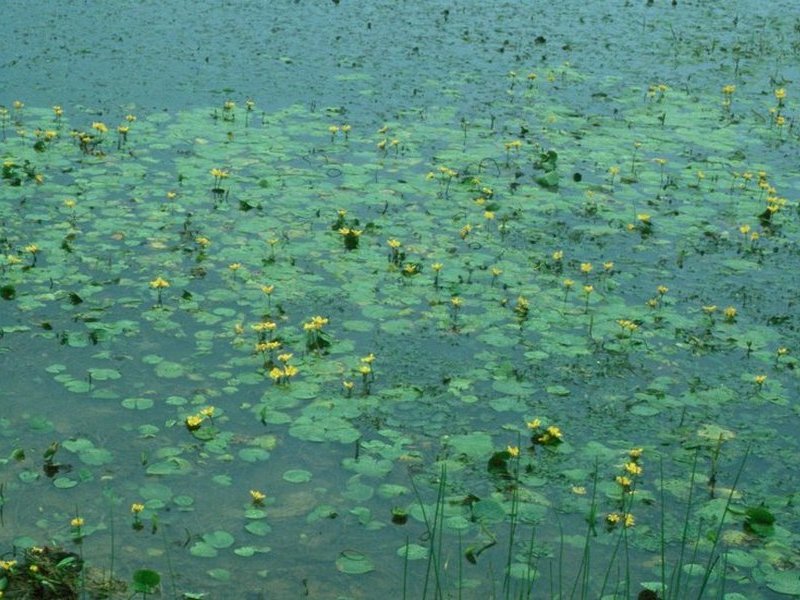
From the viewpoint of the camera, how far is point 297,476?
3711mm

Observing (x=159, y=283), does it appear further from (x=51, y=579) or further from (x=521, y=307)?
(x=51, y=579)

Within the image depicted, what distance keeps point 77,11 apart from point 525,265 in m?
4.83

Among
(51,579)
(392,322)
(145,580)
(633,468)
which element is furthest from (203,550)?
(392,322)

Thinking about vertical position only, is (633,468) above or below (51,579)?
above

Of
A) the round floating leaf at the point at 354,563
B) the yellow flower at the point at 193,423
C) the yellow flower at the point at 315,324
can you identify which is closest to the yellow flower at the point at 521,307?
the yellow flower at the point at 315,324

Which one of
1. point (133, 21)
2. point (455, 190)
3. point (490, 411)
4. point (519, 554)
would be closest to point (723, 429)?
point (490, 411)

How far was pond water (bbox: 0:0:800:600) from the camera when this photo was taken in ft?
11.4

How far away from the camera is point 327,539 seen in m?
3.46

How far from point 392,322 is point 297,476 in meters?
1.10

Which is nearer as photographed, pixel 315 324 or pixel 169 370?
pixel 169 370

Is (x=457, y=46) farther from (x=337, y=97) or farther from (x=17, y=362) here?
(x=17, y=362)

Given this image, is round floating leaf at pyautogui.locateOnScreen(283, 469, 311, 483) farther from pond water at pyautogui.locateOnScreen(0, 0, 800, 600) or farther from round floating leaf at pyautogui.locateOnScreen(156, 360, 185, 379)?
round floating leaf at pyautogui.locateOnScreen(156, 360, 185, 379)

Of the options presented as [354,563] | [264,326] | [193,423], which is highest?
[264,326]

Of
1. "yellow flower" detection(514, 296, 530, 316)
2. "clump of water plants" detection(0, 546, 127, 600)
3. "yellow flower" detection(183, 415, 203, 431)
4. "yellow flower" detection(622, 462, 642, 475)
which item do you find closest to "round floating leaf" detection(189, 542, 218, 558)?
"clump of water plants" detection(0, 546, 127, 600)
